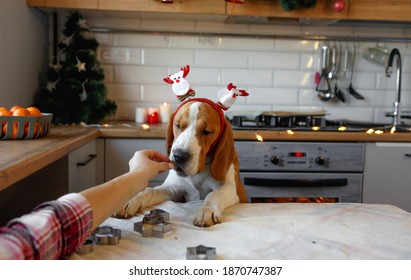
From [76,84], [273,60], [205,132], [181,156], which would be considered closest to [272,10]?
[273,60]

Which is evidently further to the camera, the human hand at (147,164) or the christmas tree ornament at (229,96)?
the christmas tree ornament at (229,96)

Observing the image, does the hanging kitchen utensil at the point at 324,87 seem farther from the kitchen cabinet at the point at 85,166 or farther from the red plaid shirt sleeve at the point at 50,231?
the red plaid shirt sleeve at the point at 50,231

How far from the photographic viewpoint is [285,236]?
87 cm

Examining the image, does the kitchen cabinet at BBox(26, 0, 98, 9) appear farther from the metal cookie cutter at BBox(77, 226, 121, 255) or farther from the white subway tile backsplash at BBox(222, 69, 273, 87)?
the metal cookie cutter at BBox(77, 226, 121, 255)

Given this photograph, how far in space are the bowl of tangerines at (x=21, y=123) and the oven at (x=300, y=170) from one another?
0.92 metres

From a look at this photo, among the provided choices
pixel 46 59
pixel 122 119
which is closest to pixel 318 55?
pixel 122 119

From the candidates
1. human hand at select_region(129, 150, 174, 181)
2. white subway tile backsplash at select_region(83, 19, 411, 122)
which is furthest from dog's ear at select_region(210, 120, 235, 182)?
white subway tile backsplash at select_region(83, 19, 411, 122)

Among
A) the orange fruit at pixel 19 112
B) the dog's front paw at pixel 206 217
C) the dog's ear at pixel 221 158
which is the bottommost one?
the dog's front paw at pixel 206 217

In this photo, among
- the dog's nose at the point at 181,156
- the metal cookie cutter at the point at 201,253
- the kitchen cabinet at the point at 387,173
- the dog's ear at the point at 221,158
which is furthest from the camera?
the kitchen cabinet at the point at 387,173

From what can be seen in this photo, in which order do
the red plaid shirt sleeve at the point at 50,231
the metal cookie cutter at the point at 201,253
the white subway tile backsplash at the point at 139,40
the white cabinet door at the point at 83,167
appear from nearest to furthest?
1. the red plaid shirt sleeve at the point at 50,231
2. the metal cookie cutter at the point at 201,253
3. the white cabinet door at the point at 83,167
4. the white subway tile backsplash at the point at 139,40

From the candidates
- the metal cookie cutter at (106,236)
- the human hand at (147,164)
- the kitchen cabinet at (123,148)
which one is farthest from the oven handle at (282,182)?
the metal cookie cutter at (106,236)

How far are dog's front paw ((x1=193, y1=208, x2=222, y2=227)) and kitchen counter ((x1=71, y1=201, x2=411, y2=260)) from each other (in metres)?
0.02

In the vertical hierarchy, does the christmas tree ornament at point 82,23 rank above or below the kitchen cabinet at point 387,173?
above

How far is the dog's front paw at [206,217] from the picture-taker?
1.04m
